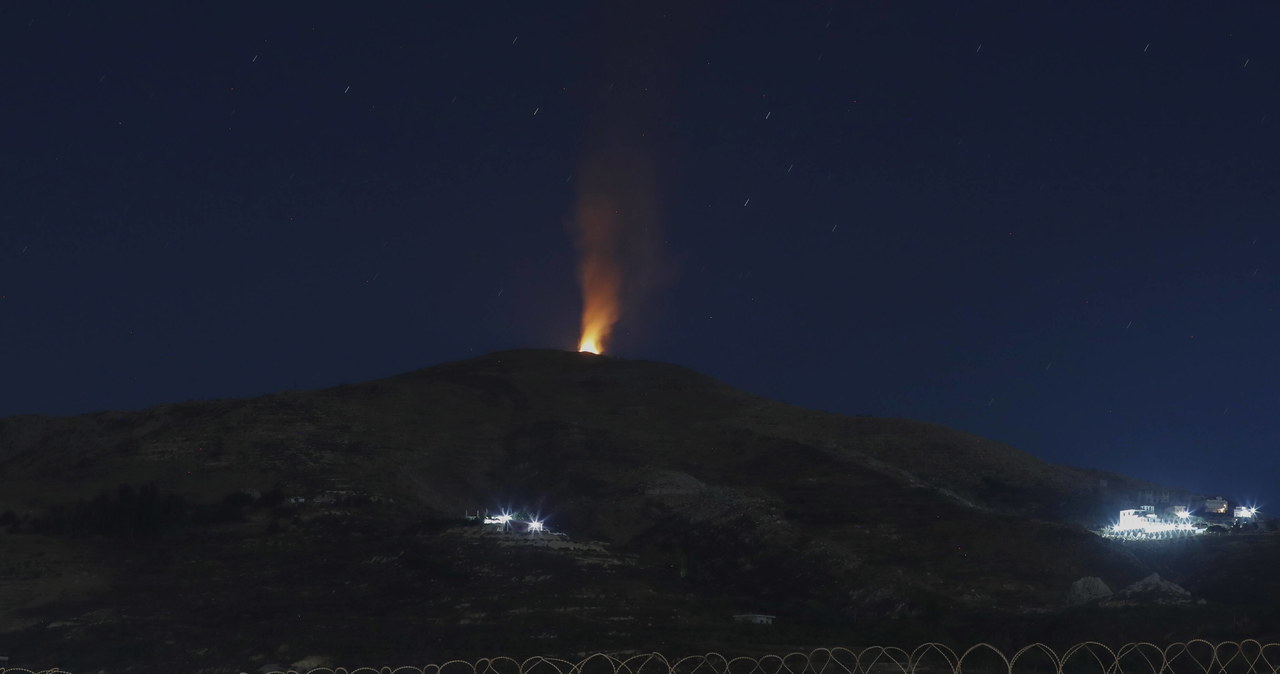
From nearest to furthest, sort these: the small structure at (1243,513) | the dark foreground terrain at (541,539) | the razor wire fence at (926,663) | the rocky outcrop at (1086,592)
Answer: the razor wire fence at (926,663)
the dark foreground terrain at (541,539)
the rocky outcrop at (1086,592)
the small structure at (1243,513)

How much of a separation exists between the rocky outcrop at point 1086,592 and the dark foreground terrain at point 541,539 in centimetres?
153

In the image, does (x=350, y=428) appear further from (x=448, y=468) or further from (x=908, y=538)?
Result: (x=908, y=538)

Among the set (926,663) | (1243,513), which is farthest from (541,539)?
(1243,513)

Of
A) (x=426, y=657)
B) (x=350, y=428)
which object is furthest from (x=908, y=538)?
(x=350, y=428)

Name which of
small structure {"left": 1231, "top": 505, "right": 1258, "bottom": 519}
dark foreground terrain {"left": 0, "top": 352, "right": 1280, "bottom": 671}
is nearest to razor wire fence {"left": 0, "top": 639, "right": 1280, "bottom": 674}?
dark foreground terrain {"left": 0, "top": 352, "right": 1280, "bottom": 671}

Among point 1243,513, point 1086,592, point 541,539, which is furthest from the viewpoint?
point 1243,513

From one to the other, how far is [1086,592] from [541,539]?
38.1 m

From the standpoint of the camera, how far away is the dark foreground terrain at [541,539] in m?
59.0

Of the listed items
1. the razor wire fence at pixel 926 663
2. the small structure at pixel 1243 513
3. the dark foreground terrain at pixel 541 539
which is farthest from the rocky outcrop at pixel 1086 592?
the small structure at pixel 1243 513

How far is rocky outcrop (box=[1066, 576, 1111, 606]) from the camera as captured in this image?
64.9m

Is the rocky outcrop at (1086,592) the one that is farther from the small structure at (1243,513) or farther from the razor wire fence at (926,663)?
the small structure at (1243,513)

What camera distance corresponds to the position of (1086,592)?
216ft

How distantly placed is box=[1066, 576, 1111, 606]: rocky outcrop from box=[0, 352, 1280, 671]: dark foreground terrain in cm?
153

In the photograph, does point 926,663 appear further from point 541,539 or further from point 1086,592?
point 541,539
